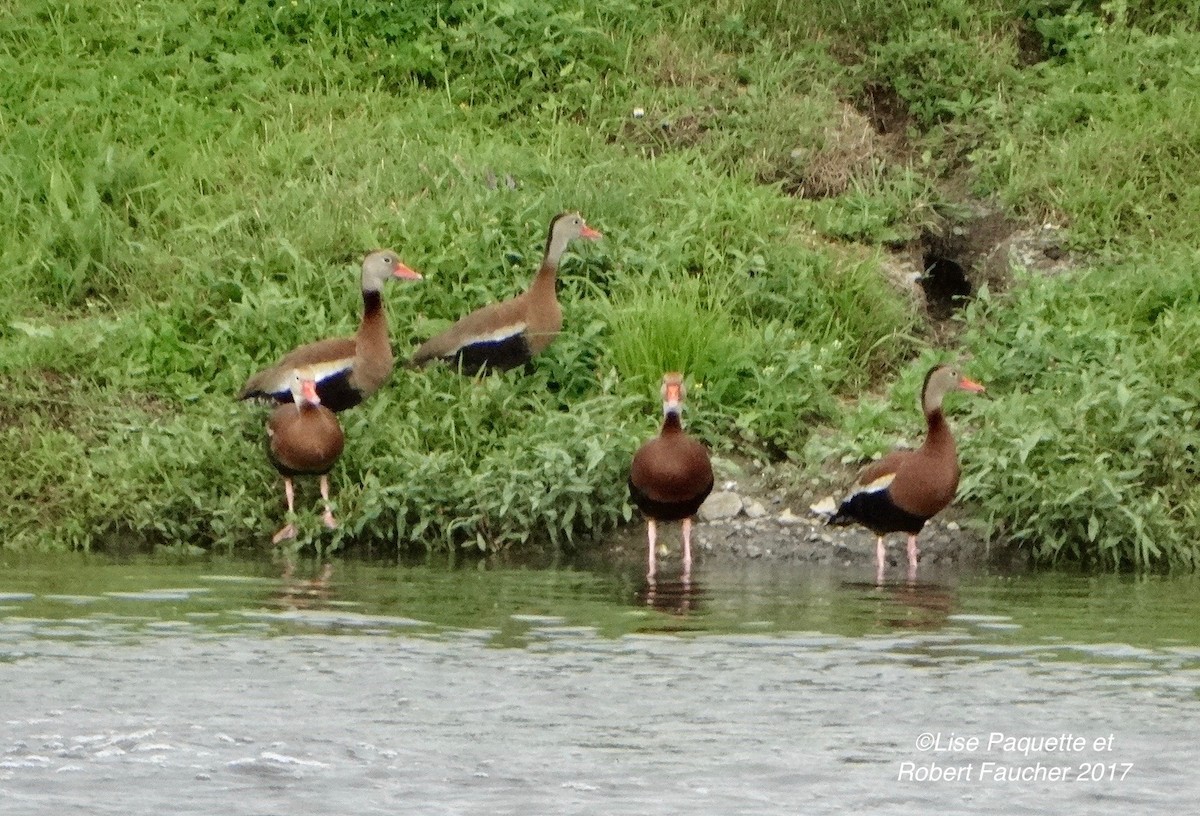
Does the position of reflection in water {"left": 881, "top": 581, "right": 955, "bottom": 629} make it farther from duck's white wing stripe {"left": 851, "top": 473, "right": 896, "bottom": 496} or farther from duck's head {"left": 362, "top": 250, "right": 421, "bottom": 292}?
duck's head {"left": 362, "top": 250, "right": 421, "bottom": 292}

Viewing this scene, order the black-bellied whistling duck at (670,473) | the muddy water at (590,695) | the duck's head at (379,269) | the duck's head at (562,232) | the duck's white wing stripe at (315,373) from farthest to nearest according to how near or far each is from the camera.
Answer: the duck's head at (562,232) < the duck's head at (379,269) < the duck's white wing stripe at (315,373) < the black-bellied whistling duck at (670,473) < the muddy water at (590,695)

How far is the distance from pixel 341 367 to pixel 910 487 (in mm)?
2697

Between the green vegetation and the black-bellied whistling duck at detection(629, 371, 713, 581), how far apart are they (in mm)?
378

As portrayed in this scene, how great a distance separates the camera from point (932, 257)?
39.5 feet

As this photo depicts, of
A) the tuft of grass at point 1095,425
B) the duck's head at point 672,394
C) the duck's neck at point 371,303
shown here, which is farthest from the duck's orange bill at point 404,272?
the tuft of grass at point 1095,425

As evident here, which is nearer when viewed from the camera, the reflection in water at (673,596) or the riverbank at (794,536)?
the reflection in water at (673,596)

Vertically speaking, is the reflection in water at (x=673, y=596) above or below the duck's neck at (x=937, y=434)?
below

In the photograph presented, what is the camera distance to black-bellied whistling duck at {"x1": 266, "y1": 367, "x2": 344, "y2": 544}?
31.1 ft

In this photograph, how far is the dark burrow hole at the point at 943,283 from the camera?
38.9 feet

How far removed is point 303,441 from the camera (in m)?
9.48

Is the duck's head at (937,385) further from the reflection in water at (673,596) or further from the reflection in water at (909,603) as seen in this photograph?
the reflection in water at (673,596)

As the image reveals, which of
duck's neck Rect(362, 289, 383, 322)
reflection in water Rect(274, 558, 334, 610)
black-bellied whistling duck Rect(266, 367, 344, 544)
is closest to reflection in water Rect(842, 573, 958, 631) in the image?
reflection in water Rect(274, 558, 334, 610)

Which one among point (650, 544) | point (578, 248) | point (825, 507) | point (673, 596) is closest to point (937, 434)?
point (825, 507)

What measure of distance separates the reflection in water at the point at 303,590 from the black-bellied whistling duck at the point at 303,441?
530mm
